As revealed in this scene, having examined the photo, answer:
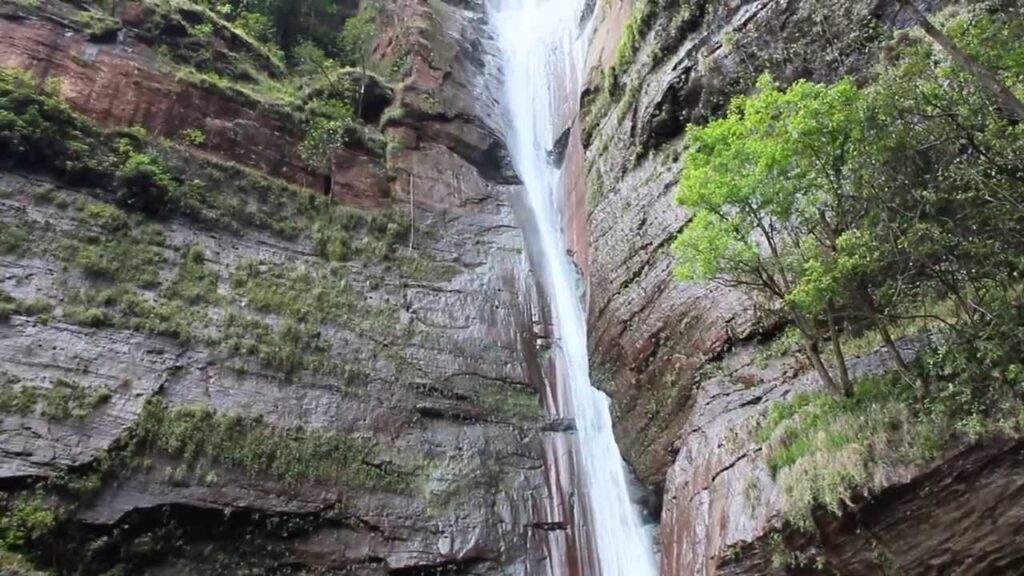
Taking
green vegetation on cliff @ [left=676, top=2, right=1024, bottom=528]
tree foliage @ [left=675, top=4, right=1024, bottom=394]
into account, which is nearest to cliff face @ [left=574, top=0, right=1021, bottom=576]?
green vegetation on cliff @ [left=676, top=2, right=1024, bottom=528]

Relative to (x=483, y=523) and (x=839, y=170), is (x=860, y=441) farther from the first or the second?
(x=483, y=523)

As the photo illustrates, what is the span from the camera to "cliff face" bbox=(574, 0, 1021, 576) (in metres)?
6.55

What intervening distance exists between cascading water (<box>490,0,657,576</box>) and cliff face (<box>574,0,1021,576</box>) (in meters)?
1.05

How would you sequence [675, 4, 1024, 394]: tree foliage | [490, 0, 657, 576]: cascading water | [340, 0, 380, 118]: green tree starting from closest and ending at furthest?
[675, 4, 1024, 394]: tree foliage
[490, 0, 657, 576]: cascading water
[340, 0, 380, 118]: green tree

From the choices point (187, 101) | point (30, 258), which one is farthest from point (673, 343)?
point (187, 101)

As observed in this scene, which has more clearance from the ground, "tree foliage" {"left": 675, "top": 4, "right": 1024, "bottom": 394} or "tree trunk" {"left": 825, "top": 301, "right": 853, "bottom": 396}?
"tree foliage" {"left": 675, "top": 4, "right": 1024, "bottom": 394}

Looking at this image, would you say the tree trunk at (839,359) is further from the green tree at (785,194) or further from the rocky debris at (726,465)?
the rocky debris at (726,465)

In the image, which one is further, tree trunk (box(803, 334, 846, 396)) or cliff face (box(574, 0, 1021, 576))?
tree trunk (box(803, 334, 846, 396))

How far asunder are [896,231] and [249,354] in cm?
1131

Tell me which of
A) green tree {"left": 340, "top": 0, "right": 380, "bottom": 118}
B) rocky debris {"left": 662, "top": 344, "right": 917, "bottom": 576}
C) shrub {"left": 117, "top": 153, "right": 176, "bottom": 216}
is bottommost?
rocky debris {"left": 662, "top": 344, "right": 917, "bottom": 576}

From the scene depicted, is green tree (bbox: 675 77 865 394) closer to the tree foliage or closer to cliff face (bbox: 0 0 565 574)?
the tree foliage


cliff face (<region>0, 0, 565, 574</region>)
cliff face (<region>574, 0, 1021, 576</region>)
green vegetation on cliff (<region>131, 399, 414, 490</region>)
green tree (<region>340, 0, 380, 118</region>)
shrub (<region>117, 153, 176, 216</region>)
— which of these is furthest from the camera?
green tree (<region>340, 0, 380, 118</region>)

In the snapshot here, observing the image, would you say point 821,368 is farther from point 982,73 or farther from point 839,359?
point 982,73

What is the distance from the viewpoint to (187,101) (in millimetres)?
15938
